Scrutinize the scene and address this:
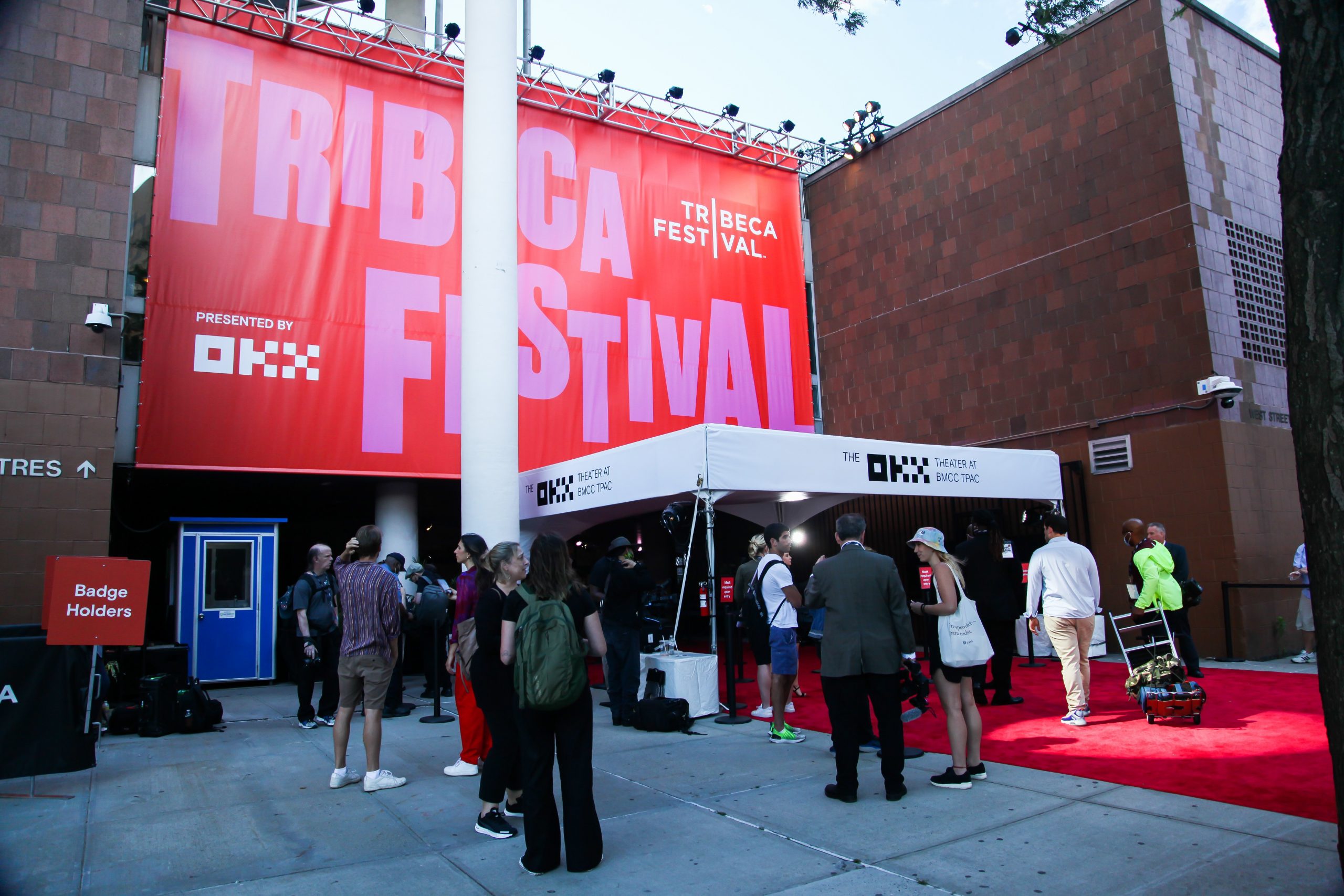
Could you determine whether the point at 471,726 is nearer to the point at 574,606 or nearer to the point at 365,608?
the point at 365,608

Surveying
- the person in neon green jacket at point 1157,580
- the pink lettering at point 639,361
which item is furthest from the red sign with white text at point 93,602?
the pink lettering at point 639,361

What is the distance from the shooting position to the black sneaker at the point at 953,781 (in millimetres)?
5043

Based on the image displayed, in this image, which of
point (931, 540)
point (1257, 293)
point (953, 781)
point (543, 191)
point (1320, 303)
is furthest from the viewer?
point (543, 191)

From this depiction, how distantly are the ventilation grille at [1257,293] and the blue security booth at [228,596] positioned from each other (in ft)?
44.3

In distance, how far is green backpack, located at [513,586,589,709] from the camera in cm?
376

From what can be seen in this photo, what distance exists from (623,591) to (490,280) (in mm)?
5009

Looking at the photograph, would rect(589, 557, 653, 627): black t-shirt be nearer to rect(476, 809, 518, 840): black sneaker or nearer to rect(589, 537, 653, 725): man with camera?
rect(589, 537, 653, 725): man with camera

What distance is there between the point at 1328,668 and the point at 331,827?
15.1 feet

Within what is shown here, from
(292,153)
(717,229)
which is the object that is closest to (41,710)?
(292,153)

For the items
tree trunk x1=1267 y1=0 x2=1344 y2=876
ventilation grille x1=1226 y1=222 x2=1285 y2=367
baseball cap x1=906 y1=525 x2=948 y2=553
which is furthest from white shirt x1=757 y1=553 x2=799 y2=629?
ventilation grille x1=1226 y1=222 x2=1285 y2=367

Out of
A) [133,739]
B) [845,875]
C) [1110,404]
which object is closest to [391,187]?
[133,739]

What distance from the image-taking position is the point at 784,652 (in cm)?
675

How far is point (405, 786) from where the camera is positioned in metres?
5.46

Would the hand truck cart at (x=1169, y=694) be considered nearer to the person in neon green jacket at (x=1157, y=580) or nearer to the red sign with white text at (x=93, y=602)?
the person in neon green jacket at (x=1157, y=580)
